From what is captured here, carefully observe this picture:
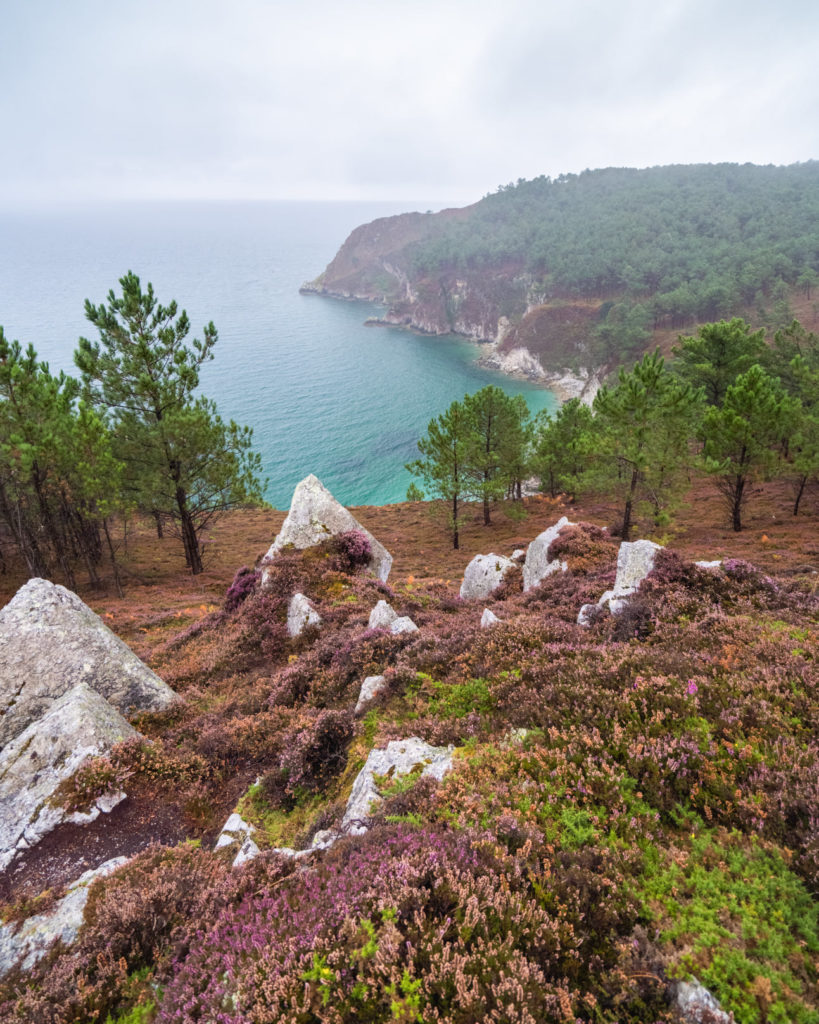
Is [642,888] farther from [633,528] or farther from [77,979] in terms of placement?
[633,528]

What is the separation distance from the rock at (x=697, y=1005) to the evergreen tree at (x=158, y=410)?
28496mm

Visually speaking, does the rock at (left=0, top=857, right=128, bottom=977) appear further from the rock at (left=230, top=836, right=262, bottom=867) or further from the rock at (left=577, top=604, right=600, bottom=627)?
the rock at (left=577, top=604, right=600, bottom=627)

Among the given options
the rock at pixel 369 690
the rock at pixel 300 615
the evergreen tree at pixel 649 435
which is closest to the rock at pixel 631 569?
the rock at pixel 369 690

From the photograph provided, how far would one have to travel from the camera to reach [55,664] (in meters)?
12.5

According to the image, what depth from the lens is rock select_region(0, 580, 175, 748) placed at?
39.1 ft

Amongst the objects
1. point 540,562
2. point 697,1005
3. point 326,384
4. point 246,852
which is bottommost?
Answer: point 540,562

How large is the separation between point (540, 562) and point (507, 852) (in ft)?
54.1

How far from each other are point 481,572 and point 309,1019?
20.4m

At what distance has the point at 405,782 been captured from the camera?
693cm

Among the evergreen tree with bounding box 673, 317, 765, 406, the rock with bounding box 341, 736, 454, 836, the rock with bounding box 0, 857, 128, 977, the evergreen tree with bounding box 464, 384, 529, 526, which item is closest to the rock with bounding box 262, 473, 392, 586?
the rock with bounding box 341, 736, 454, 836

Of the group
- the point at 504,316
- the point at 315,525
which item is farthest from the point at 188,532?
the point at 504,316

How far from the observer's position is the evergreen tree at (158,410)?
26.2 m

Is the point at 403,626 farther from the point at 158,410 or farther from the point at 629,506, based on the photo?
the point at 158,410

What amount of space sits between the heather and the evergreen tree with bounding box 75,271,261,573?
21.4m
